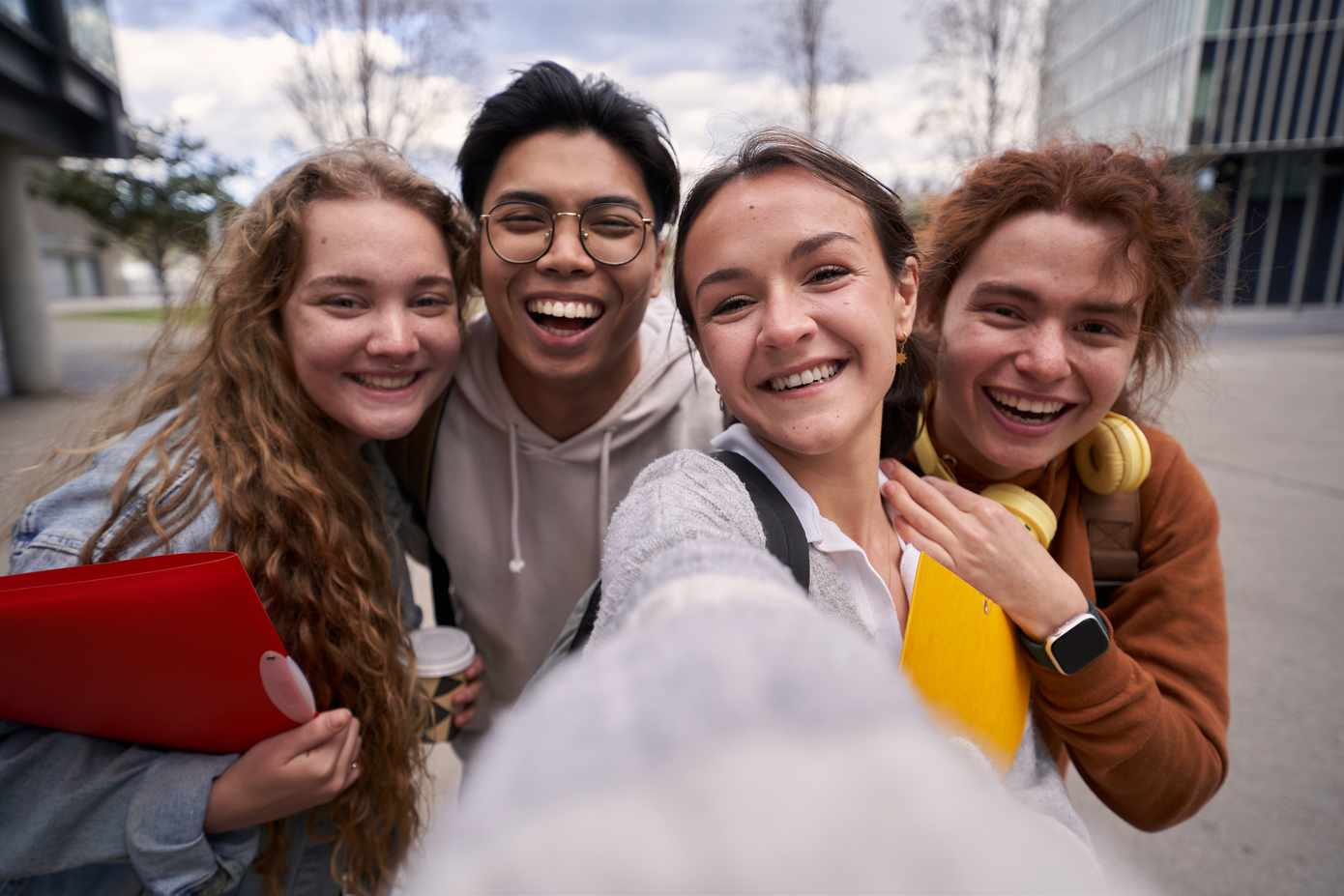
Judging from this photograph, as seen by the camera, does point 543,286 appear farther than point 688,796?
Yes


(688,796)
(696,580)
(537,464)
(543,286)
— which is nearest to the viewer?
(688,796)

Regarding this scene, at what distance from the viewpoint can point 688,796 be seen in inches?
15.8

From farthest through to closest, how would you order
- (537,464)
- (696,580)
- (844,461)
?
(537,464), (844,461), (696,580)

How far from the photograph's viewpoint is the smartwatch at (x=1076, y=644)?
4.17ft

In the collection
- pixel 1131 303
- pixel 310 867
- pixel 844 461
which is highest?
pixel 1131 303

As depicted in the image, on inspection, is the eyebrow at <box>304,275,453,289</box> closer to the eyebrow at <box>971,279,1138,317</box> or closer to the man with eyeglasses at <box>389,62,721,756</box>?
the man with eyeglasses at <box>389,62,721,756</box>

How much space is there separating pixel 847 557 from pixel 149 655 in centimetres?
119

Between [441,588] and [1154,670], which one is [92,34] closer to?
[441,588]

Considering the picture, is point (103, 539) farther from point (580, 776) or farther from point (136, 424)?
point (580, 776)

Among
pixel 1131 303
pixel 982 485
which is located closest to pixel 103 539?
pixel 982 485

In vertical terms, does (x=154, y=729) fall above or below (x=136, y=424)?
below

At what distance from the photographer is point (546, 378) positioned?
6.53 ft

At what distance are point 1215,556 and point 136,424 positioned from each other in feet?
7.89

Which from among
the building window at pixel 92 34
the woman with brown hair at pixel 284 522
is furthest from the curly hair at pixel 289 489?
the building window at pixel 92 34
